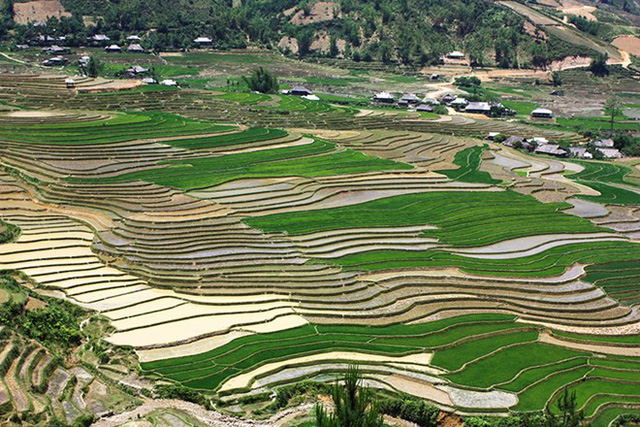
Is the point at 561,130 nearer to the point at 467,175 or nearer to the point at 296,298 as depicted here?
the point at 467,175

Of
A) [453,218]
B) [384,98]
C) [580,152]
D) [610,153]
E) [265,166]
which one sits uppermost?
[384,98]

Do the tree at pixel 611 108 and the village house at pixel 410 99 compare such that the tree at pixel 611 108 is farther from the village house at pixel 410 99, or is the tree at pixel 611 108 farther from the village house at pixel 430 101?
the village house at pixel 410 99

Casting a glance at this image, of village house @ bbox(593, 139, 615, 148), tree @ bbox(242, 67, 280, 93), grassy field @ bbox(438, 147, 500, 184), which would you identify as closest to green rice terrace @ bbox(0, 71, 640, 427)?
grassy field @ bbox(438, 147, 500, 184)

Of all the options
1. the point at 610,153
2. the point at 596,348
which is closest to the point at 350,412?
the point at 596,348

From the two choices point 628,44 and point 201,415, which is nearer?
point 201,415

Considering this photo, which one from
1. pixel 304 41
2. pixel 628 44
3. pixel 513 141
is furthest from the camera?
pixel 628 44

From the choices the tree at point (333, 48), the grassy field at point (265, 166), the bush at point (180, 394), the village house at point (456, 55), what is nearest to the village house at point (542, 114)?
the village house at point (456, 55)

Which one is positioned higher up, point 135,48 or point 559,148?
point 135,48

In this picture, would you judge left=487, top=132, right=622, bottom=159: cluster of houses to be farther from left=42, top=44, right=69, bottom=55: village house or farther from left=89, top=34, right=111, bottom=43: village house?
left=89, top=34, right=111, bottom=43: village house

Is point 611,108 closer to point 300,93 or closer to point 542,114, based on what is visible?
point 542,114
